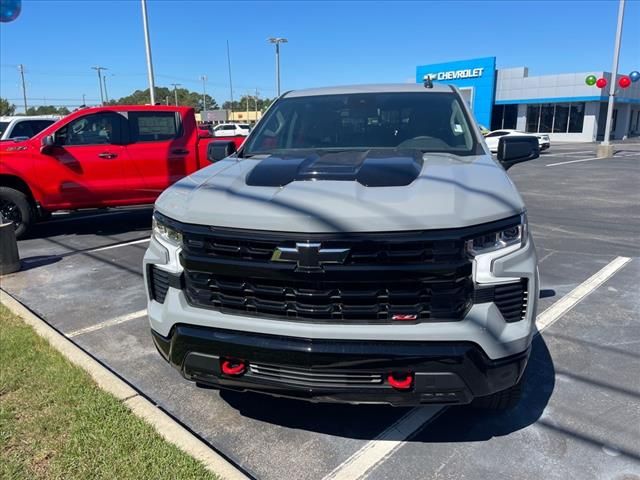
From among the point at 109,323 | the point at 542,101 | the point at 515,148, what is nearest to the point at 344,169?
the point at 515,148

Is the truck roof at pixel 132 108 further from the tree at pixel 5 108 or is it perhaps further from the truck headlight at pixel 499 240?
the tree at pixel 5 108

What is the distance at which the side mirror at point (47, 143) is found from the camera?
24.6ft

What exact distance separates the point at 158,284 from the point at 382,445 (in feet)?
4.89

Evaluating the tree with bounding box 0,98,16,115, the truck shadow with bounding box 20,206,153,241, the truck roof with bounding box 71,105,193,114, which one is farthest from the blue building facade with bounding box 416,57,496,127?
the tree with bounding box 0,98,16,115

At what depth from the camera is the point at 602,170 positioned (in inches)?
721

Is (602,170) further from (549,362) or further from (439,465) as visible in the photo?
(439,465)

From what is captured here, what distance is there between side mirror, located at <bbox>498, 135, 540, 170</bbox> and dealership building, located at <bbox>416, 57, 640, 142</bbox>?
134 feet

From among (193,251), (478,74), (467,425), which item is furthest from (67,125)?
(478,74)

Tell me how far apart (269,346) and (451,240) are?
0.94 metres

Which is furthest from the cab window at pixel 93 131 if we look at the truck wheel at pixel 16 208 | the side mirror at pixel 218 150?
the side mirror at pixel 218 150

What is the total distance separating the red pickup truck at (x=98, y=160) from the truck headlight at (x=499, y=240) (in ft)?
20.8

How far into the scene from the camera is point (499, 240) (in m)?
2.40

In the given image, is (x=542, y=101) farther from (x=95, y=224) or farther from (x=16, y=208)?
(x=16, y=208)

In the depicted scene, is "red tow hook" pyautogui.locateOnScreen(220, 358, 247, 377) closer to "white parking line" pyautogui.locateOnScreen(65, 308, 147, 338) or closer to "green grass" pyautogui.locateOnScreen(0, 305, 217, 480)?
"green grass" pyautogui.locateOnScreen(0, 305, 217, 480)
